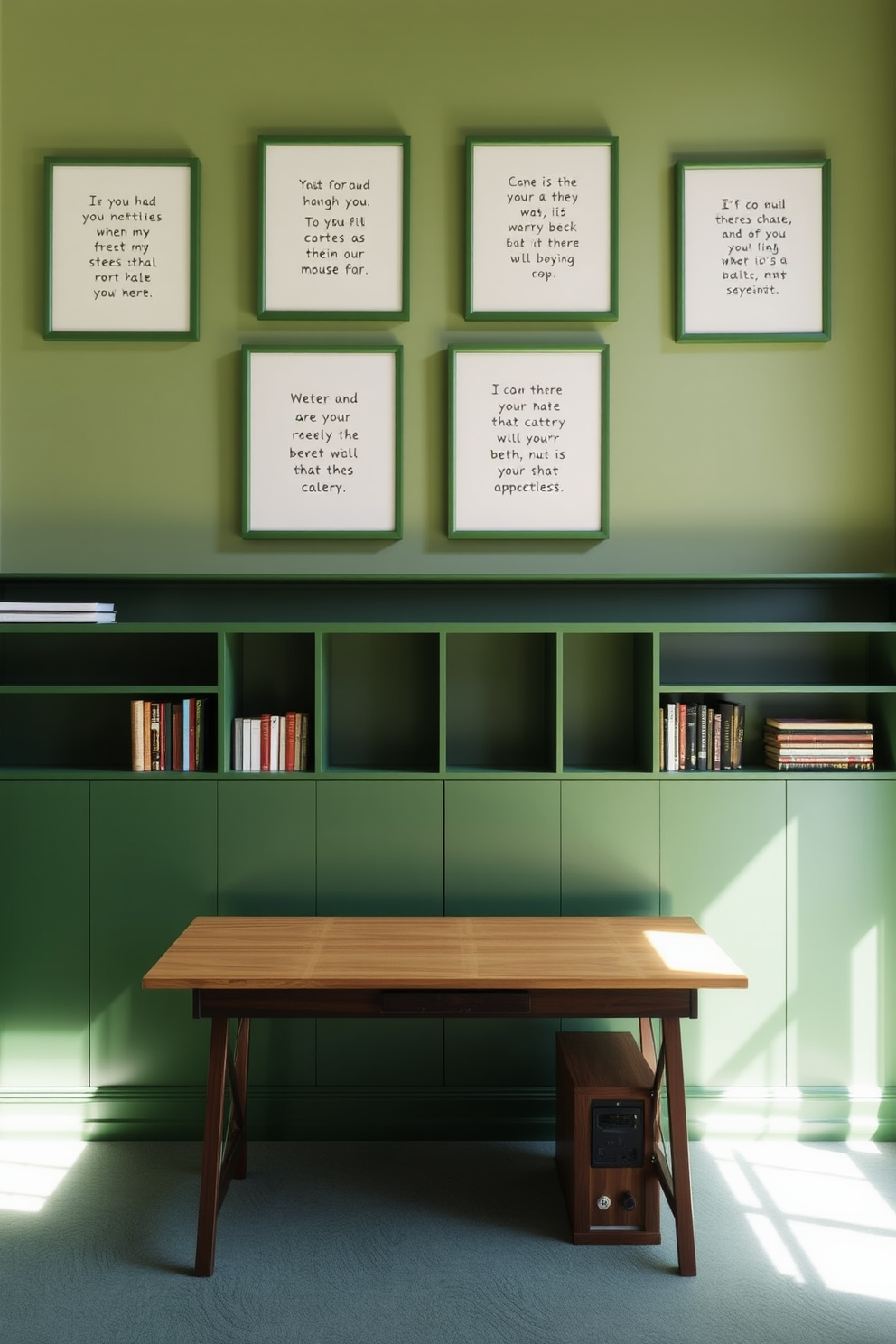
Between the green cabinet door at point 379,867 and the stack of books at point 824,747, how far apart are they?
3.62ft

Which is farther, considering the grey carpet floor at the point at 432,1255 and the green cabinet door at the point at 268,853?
the green cabinet door at the point at 268,853

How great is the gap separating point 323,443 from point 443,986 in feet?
5.90

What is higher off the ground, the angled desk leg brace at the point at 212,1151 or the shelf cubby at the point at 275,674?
the shelf cubby at the point at 275,674

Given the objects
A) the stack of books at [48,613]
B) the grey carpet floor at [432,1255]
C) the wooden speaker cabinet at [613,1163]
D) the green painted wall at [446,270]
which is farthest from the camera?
the green painted wall at [446,270]

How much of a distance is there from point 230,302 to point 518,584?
1.34 meters

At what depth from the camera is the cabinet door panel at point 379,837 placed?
2842 mm

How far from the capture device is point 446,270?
121 inches

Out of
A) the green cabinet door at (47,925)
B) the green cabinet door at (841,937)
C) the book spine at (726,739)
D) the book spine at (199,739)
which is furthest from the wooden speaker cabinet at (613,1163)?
the green cabinet door at (47,925)

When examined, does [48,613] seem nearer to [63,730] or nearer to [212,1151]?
[63,730]

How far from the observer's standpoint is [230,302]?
3.07 metres

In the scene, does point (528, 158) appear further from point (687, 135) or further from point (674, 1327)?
point (674, 1327)

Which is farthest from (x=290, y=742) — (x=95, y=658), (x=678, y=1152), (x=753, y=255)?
(x=753, y=255)

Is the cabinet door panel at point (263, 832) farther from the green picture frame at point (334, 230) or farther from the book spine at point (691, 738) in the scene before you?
the green picture frame at point (334, 230)

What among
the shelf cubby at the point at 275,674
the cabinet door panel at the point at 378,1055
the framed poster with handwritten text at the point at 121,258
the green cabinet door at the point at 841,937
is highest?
the framed poster with handwritten text at the point at 121,258
